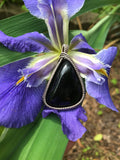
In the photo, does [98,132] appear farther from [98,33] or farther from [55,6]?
[55,6]

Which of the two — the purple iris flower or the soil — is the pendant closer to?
the purple iris flower

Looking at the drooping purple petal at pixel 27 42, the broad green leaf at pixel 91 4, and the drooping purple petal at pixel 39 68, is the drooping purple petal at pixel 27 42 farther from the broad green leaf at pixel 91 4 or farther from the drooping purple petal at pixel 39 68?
the broad green leaf at pixel 91 4

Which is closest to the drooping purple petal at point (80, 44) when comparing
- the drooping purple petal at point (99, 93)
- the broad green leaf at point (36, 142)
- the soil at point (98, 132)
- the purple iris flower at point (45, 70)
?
the purple iris flower at point (45, 70)

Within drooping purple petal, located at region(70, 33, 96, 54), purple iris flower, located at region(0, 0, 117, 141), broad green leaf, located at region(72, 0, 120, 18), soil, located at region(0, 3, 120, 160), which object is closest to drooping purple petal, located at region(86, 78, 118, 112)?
purple iris flower, located at region(0, 0, 117, 141)

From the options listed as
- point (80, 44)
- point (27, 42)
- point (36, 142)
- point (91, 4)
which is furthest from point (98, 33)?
point (36, 142)

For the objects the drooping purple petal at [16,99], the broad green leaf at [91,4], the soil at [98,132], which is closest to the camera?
the drooping purple petal at [16,99]

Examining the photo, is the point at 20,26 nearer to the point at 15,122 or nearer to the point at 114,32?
the point at 15,122

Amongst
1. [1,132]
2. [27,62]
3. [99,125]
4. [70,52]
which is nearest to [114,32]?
[99,125]
